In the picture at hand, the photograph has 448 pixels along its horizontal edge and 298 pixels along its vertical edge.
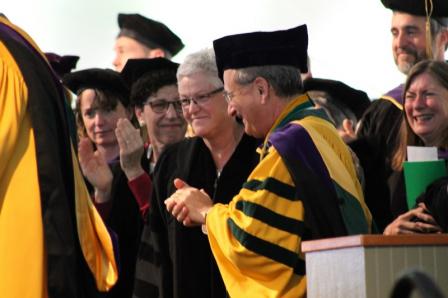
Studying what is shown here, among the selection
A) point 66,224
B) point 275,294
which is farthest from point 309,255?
point 66,224

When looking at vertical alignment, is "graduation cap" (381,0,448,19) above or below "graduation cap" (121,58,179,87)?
above

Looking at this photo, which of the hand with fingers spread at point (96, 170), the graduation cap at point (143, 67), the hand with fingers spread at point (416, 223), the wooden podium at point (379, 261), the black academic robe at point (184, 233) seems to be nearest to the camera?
the wooden podium at point (379, 261)

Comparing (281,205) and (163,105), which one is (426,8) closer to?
(163,105)

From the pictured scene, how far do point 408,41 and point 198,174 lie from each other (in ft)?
5.54

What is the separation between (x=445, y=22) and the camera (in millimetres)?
7930

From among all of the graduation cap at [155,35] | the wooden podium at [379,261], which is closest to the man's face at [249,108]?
the wooden podium at [379,261]

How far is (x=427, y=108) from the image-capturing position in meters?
6.70

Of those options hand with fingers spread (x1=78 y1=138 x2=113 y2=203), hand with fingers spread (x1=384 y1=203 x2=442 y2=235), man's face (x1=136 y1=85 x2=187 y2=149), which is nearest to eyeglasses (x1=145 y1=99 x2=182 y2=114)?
man's face (x1=136 y1=85 x2=187 y2=149)

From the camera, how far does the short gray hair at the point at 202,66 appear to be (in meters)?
7.04

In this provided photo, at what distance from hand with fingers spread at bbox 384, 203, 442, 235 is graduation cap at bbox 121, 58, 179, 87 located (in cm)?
282

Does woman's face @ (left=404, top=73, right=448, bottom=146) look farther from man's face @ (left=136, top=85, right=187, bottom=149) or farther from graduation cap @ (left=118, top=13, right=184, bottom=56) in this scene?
graduation cap @ (left=118, top=13, right=184, bottom=56)

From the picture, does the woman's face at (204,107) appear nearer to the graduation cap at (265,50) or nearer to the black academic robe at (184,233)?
the black academic robe at (184,233)

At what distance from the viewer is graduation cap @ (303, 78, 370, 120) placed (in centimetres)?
838

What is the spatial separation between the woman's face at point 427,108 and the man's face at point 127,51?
3.88m
